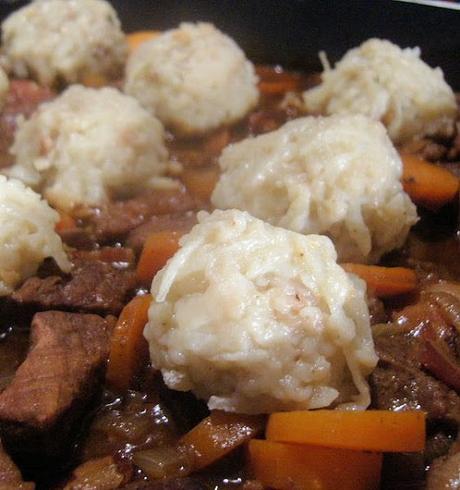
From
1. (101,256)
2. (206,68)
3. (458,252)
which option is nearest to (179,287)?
(101,256)

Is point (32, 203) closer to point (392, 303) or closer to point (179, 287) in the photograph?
point (179, 287)

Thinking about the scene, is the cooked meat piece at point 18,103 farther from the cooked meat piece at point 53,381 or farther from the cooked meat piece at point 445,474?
the cooked meat piece at point 445,474

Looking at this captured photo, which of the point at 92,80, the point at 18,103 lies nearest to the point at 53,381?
the point at 18,103

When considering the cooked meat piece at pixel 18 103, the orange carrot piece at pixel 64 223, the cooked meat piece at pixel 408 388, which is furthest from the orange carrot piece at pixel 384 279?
the cooked meat piece at pixel 18 103

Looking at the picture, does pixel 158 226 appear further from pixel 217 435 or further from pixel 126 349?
pixel 217 435

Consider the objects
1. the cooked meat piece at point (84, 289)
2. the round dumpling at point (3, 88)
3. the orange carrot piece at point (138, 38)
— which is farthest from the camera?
the orange carrot piece at point (138, 38)

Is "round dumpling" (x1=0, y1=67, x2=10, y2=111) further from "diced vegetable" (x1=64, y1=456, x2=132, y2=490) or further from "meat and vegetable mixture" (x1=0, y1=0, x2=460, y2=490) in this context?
"diced vegetable" (x1=64, y1=456, x2=132, y2=490)
